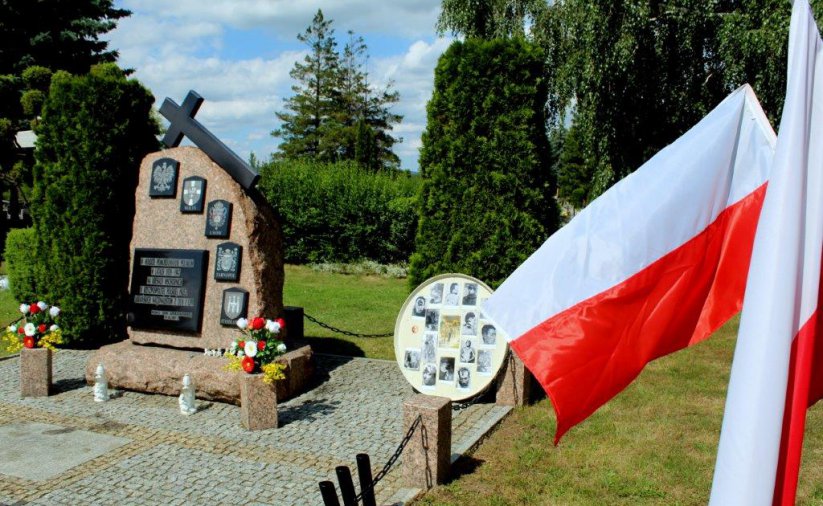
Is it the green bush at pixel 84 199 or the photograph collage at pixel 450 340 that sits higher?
the green bush at pixel 84 199

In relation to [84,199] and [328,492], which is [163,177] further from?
[328,492]

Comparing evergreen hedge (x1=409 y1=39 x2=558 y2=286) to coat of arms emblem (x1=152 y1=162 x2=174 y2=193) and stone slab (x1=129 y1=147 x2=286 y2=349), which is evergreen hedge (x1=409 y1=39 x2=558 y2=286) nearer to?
stone slab (x1=129 y1=147 x2=286 y2=349)

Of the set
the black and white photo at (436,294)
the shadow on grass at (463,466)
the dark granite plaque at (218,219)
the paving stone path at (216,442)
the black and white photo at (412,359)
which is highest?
the dark granite plaque at (218,219)

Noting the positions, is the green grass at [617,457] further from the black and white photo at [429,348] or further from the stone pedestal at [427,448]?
the black and white photo at [429,348]

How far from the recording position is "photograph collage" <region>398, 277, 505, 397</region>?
835 centimetres

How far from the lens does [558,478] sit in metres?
6.10

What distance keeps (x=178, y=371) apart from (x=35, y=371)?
6.27ft

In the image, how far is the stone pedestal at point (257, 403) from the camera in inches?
294

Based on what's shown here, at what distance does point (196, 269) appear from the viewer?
892 centimetres

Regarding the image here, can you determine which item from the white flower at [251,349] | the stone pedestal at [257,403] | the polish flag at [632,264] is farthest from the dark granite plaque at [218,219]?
the polish flag at [632,264]

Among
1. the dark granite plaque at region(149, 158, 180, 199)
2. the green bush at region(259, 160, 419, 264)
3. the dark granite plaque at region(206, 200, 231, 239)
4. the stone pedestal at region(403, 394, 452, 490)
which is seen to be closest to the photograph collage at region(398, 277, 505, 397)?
the stone pedestal at region(403, 394, 452, 490)

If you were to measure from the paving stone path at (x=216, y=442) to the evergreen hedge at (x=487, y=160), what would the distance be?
7.14 feet

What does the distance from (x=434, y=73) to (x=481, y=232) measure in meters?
2.42

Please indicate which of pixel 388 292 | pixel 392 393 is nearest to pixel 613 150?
pixel 388 292
